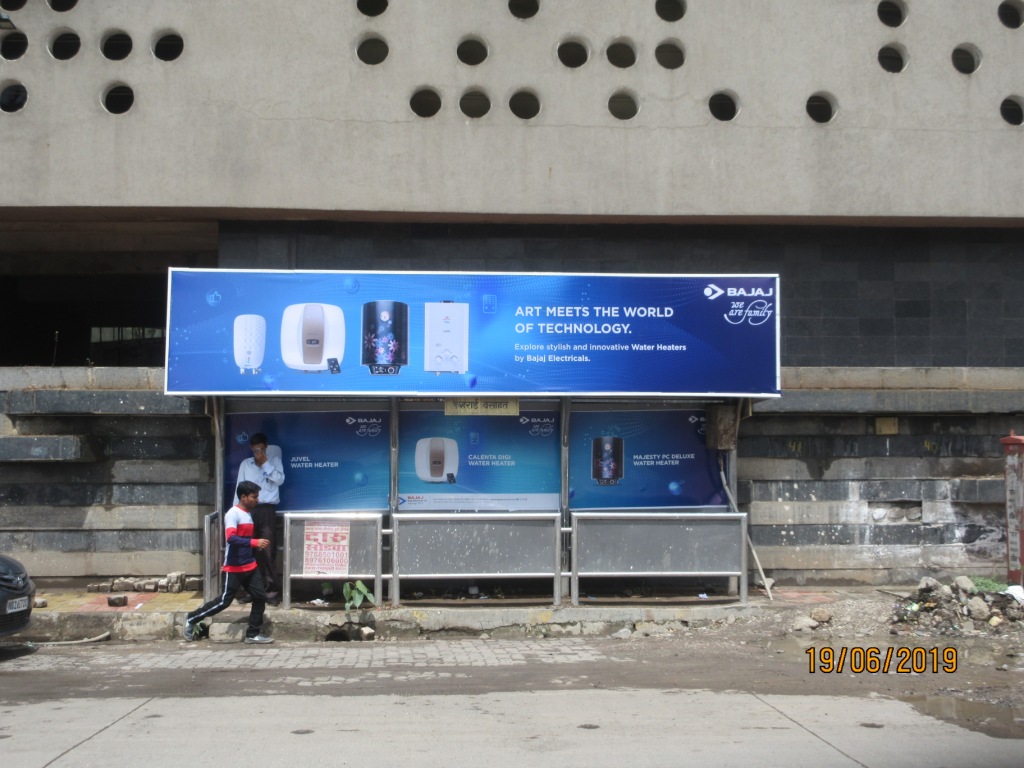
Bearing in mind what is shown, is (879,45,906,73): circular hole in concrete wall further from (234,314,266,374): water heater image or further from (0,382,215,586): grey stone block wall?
(0,382,215,586): grey stone block wall

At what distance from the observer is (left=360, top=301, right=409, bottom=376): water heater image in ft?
34.1

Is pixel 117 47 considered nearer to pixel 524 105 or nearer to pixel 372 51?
pixel 372 51

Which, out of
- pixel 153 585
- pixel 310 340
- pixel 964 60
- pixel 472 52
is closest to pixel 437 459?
pixel 310 340

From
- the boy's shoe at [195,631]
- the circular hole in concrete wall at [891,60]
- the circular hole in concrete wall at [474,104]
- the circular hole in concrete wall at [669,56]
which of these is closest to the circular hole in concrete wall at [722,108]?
the circular hole in concrete wall at [669,56]

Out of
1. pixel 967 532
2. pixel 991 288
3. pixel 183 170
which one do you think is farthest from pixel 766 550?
pixel 183 170

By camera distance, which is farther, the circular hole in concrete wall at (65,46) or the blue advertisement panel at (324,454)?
the circular hole in concrete wall at (65,46)

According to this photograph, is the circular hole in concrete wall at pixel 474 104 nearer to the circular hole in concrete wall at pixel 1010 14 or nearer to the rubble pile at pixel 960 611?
the circular hole in concrete wall at pixel 1010 14

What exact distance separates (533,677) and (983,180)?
32.0 feet

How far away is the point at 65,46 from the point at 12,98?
3.51 ft

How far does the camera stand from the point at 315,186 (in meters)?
12.8

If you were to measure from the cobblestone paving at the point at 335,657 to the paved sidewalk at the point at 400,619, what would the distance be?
265 mm

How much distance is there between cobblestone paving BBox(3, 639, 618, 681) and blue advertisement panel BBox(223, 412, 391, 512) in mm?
1867

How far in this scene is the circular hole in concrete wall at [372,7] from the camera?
1333 centimetres
